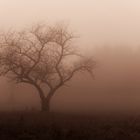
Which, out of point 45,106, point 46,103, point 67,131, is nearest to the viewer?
point 67,131

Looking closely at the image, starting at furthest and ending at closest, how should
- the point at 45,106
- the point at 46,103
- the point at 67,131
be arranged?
the point at 46,103 → the point at 45,106 → the point at 67,131

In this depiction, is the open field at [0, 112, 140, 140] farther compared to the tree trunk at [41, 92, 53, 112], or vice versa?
the tree trunk at [41, 92, 53, 112]

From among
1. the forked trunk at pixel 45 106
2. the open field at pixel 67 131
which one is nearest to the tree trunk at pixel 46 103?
the forked trunk at pixel 45 106

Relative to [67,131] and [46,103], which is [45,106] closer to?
[46,103]

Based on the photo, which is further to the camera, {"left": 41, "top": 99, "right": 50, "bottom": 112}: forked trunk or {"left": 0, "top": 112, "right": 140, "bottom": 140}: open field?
{"left": 41, "top": 99, "right": 50, "bottom": 112}: forked trunk

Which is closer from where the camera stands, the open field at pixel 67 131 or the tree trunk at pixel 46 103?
the open field at pixel 67 131

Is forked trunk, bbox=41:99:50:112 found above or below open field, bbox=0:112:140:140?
above

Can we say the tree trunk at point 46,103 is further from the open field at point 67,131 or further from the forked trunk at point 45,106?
the open field at point 67,131

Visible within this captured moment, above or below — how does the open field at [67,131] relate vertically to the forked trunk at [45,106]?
below

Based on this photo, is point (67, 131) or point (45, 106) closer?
point (67, 131)

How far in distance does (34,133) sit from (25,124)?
278 cm

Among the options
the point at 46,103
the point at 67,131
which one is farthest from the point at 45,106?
the point at 67,131

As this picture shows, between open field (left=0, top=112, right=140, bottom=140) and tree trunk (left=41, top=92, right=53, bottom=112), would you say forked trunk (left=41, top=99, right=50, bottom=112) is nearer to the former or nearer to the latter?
tree trunk (left=41, top=92, right=53, bottom=112)

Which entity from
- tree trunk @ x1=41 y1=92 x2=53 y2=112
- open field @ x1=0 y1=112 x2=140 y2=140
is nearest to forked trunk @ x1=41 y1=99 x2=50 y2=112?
tree trunk @ x1=41 y1=92 x2=53 y2=112
